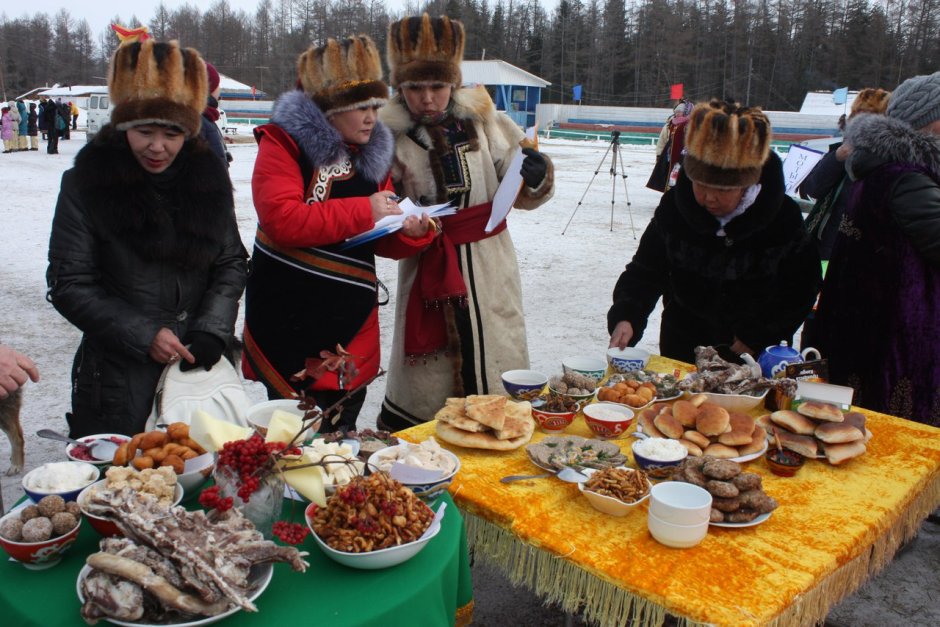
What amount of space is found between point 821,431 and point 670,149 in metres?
7.80

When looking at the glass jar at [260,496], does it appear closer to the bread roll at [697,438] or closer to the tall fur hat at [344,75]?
the bread roll at [697,438]

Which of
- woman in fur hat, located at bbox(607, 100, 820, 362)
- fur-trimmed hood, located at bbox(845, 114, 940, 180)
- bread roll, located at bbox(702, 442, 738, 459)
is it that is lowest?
bread roll, located at bbox(702, 442, 738, 459)

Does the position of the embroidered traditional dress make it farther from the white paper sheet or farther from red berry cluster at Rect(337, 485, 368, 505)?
red berry cluster at Rect(337, 485, 368, 505)

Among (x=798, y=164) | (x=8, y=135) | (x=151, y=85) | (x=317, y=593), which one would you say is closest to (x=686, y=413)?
(x=317, y=593)

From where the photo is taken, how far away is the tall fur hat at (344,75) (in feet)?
8.45

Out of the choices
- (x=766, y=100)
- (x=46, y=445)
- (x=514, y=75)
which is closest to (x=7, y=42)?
(x=514, y=75)

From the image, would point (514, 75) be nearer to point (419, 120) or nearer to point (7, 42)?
point (419, 120)

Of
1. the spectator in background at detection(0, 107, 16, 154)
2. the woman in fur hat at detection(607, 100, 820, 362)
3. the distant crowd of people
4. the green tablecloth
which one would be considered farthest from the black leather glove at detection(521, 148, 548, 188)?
the spectator in background at detection(0, 107, 16, 154)

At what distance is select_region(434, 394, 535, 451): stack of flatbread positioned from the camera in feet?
6.72

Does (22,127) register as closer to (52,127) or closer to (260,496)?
(52,127)

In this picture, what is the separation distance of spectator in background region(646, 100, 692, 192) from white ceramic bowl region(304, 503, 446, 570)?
305 inches

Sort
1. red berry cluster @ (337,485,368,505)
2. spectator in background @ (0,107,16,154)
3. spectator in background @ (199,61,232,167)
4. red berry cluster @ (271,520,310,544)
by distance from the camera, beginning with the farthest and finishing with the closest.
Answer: spectator in background @ (0,107,16,154), spectator in background @ (199,61,232,167), red berry cluster @ (337,485,368,505), red berry cluster @ (271,520,310,544)

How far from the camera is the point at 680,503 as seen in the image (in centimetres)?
167

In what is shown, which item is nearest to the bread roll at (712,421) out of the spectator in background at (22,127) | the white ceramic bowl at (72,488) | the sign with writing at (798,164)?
the white ceramic bowl at (72,488)
